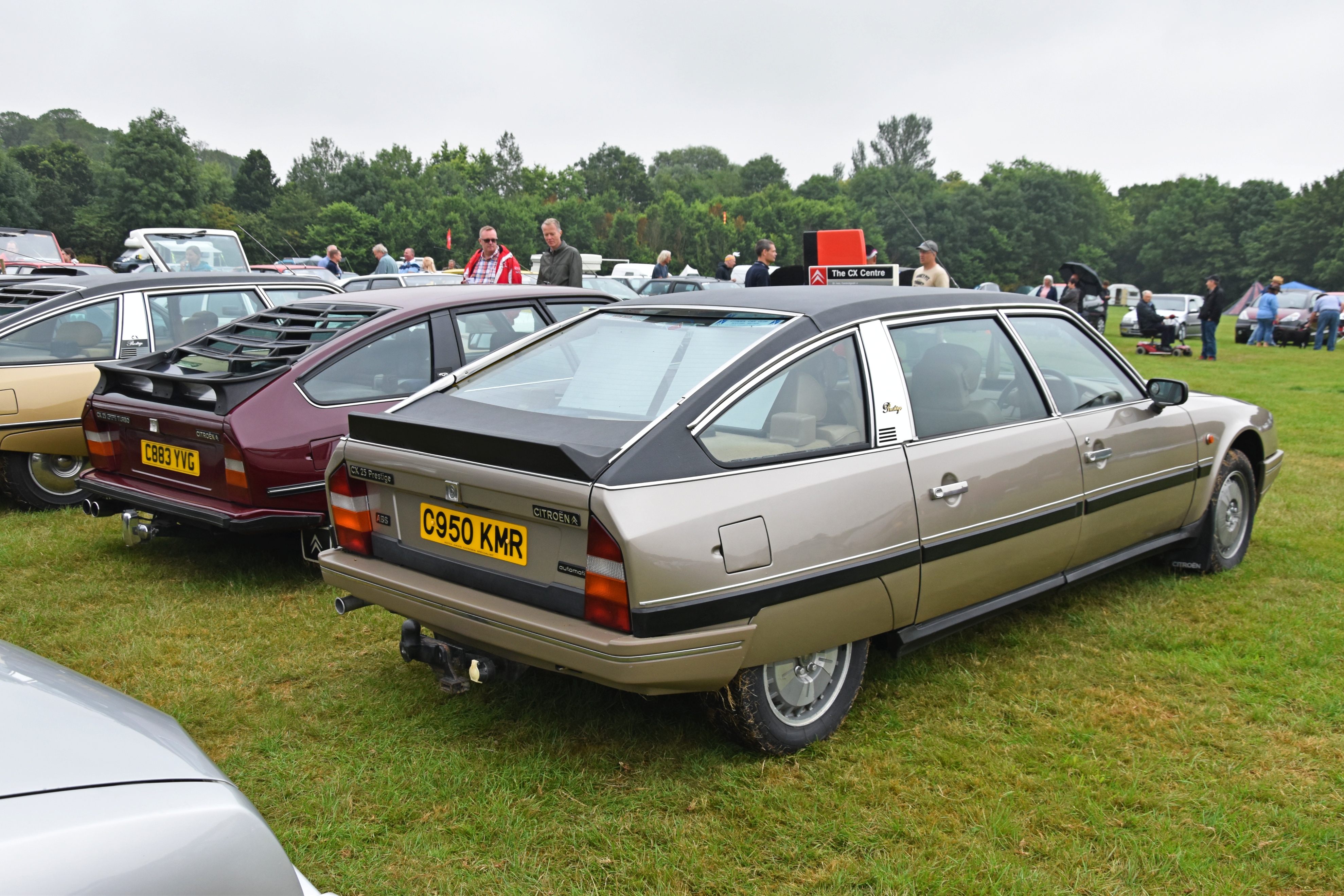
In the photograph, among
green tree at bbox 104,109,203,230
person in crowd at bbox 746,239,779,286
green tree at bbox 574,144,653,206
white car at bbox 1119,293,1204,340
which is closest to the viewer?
person in crowd at bbox 746,239,779,286

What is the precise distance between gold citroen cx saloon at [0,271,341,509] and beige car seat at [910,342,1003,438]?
5.10 meters

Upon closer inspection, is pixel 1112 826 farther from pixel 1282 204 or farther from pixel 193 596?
pixel 1282 204

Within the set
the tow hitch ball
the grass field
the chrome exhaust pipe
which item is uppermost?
the chrome exhaust pipe

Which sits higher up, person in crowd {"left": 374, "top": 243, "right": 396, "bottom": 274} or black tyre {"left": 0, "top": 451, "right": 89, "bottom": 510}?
person in crowd {"left": 374, "top": 243, "right": 396, "bottom": 274}

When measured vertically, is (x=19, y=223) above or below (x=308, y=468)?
above

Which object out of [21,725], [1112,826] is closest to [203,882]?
[21,725]

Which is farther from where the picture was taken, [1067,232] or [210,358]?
[1067,232]

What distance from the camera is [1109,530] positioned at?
13.9 feet

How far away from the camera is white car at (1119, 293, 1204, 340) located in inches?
1153

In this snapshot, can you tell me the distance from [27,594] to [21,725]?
4081mm

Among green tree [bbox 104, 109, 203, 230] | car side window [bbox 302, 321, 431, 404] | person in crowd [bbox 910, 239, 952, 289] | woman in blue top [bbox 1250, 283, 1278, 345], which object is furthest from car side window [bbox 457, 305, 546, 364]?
green tree [bbox 104, 109, 203, 230]

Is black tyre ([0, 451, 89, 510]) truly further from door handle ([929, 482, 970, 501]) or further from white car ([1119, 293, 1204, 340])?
white car ([1119, 293, 1204, 340])

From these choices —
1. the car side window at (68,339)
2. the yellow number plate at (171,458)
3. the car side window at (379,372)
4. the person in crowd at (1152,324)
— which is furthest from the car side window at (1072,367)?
the person in crowd at (1152,324)

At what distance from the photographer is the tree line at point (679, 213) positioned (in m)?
69.5
